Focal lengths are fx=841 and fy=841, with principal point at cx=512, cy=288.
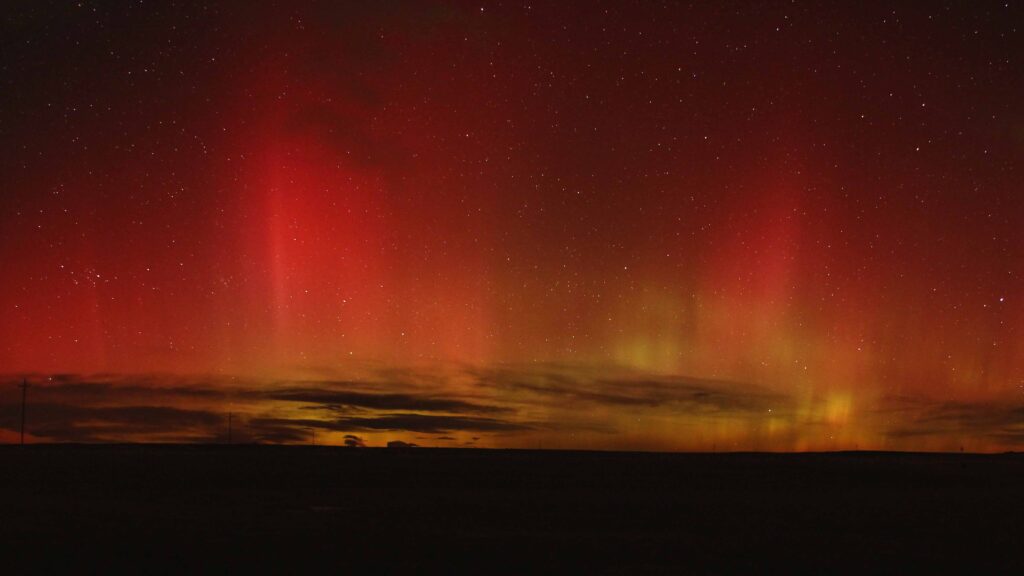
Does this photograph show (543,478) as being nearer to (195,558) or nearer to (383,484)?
(383,484)

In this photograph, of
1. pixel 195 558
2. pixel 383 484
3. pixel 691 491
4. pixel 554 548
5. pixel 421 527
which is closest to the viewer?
pixel 195 558

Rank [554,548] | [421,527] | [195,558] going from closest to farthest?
[195,558], [554,548], [421,527]

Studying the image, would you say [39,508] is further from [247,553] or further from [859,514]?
[859,514]

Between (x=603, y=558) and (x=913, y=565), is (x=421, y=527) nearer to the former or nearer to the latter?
(x=603, y=558)

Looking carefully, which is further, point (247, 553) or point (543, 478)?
point (543, 478)

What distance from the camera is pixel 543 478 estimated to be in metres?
54.5

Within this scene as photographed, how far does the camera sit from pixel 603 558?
20312mm

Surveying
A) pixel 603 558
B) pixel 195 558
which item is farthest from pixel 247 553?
pixel 603 558

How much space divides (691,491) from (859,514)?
1200cm

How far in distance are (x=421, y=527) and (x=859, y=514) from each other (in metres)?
17.7

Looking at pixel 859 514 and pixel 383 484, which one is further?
pixel 383 484

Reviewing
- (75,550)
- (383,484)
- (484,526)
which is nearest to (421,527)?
(484,526)

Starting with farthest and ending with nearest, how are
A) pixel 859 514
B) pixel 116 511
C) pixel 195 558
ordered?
pixel 859 514, pixel 116 511, pixel 195 558

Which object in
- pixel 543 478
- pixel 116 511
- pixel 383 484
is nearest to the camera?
pixel 116 511
